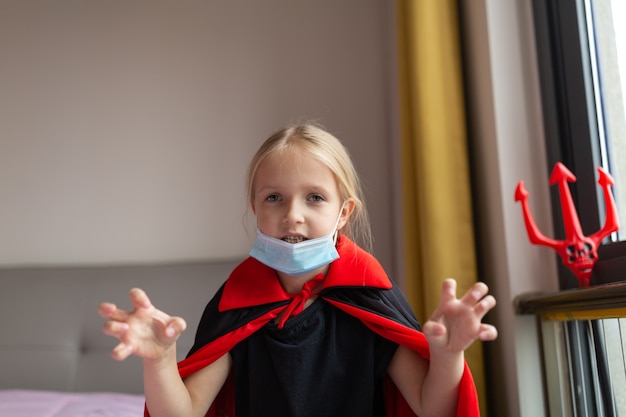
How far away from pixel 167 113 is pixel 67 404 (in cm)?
113

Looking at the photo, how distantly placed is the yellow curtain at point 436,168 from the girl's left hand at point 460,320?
2.22 ft

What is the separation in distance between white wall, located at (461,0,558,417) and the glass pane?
0.15 meters

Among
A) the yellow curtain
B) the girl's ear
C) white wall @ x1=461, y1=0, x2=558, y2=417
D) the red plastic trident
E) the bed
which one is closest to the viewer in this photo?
the girl's ear

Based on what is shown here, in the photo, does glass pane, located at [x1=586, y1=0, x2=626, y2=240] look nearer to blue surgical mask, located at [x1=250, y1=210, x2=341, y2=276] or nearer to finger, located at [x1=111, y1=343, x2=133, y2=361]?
blue surgical mask, located at [x1=250, y1=210, x2=341, y2=276]

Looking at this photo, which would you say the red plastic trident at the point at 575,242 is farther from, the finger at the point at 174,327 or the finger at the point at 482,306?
the finger at the point at 174,327

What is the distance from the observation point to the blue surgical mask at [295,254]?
1.02m

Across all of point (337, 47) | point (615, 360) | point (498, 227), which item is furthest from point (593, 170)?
point (337, 47)

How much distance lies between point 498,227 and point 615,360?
40 centimetres

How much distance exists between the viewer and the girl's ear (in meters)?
1.12

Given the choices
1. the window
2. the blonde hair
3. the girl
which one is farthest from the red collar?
the window

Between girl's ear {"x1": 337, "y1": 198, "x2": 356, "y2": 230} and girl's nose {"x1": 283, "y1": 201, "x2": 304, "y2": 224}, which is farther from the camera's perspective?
girl's ear {"x1": 337, "y1": 198, "x2": 356, "y2": 230}

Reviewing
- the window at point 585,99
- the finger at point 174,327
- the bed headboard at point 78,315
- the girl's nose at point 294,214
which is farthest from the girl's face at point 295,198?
the bed headboard at point 78,315

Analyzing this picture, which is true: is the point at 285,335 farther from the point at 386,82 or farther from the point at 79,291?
the point at 386,82

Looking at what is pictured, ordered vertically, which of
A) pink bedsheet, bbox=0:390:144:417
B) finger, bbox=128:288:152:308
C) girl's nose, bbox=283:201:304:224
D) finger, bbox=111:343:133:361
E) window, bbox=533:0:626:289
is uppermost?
window, bbox=533:0:626:289
